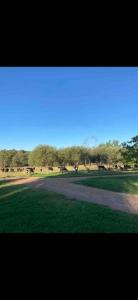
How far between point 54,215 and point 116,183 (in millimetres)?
3770

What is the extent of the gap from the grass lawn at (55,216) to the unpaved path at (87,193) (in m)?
0.47

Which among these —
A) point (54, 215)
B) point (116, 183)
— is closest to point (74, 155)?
point (116, 183)

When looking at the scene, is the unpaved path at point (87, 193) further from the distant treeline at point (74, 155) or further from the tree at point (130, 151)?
the tree at point (130, 151)

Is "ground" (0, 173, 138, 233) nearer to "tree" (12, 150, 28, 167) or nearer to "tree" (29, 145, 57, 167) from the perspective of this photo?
"tree" (12, 150, 28, 167)

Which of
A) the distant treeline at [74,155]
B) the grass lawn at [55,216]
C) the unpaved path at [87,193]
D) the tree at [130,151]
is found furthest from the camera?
the tree at [130,151]

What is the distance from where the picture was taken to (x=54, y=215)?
713cm

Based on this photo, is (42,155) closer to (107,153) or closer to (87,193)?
(87,193)

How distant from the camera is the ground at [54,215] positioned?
6484mm

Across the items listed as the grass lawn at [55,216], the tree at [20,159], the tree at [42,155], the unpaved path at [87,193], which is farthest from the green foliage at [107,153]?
the grass lawn at [55,216]
